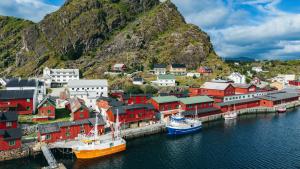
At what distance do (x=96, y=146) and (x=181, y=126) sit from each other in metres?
22.8

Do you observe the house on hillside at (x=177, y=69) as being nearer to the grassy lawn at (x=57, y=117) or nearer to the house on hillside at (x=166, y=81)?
the house on hillside at (x=166, y=81)

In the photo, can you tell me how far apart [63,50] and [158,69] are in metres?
69.3

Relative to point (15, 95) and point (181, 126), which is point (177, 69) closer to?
point (181, 126)

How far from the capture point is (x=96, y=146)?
4525 centimetres

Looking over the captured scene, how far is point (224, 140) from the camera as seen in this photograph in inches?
2184

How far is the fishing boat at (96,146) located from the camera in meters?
44.2

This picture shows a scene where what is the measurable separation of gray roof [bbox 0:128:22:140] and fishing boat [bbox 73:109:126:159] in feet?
34.3

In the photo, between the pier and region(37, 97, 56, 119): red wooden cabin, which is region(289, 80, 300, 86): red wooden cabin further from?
the pier

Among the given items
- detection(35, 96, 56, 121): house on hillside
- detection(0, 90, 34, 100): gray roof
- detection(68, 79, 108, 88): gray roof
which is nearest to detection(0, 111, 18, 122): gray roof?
detection(35, 96, 56, 121): house on hillside

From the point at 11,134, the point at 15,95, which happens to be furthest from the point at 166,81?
the point at 11,134

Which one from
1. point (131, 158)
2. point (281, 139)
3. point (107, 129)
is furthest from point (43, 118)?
point (281, 139)

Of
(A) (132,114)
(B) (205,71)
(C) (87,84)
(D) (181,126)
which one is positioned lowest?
(D) (181,126)

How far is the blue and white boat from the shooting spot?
58.5 meters

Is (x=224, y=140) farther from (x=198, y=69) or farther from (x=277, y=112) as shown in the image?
(x=198, y=69)
